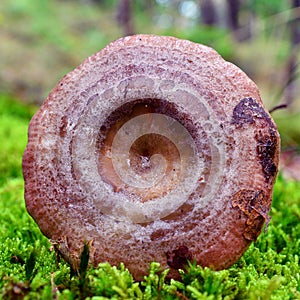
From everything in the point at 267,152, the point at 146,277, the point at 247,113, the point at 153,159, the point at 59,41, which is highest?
the point at 59,41

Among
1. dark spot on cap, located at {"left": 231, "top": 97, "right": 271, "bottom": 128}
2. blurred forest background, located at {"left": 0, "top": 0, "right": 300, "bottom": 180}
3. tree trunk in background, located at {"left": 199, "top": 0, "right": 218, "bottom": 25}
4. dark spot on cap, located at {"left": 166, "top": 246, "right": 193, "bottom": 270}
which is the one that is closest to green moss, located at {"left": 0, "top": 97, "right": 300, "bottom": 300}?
dark spot on cap, located at {"left": 166, "top": 246, "right": 193, "bottom": 270}

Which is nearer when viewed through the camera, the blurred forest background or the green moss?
the green moss

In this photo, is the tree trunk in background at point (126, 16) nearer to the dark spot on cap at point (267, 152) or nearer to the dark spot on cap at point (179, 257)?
the dark spot on cap at point (267, 152)

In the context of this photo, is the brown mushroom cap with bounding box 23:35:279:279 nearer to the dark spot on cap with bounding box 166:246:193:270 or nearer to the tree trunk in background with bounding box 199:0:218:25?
the dark spot on cap with bounding box 166:246:193:270

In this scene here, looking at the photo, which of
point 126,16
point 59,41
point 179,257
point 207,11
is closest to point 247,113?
point 179,257

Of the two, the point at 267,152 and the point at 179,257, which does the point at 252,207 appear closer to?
the point at 267,152
